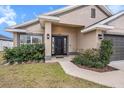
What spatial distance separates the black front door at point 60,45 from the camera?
16.9 meters

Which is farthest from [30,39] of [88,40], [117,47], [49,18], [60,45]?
[117,47]

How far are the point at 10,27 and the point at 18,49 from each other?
12.5 ft

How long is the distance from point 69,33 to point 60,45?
5.49 ft

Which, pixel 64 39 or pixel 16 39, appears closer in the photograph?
pixel 16 39

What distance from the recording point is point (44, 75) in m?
8.41

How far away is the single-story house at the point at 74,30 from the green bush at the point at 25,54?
2.41 ft

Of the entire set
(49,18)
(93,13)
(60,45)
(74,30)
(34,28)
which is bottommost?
(60,45)

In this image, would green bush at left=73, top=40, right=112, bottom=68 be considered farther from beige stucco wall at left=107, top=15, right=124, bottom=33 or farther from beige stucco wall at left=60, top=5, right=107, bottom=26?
beige stucco wall at left=60, top=5, right=107, bottom=26

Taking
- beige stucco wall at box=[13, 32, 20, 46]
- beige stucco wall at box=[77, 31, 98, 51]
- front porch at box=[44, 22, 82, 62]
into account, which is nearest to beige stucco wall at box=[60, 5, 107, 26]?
front porch at box=[44, 22, 82, 62]

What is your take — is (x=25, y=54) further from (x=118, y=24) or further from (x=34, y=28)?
(x=118, y=24)

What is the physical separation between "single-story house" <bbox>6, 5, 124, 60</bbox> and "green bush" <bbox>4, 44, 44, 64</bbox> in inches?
28.9

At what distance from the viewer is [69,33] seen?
54.0 feet
